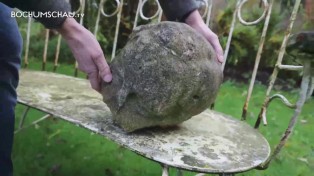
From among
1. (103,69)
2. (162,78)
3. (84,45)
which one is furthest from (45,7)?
(162,78)

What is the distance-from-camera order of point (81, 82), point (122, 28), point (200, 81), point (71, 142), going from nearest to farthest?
point (200, 81) < point (81, 82) < point (71, 142) < point (122, 28)

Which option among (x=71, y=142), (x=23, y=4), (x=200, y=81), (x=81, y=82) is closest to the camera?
(x=23, y=4)

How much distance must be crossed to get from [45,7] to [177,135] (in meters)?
0.66

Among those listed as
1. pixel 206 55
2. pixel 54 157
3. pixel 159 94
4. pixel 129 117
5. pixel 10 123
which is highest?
pixel 206 55

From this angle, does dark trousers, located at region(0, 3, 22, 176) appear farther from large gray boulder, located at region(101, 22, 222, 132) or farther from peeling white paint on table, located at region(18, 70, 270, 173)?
large gray boulder, located at region(101, 22, 222, 132)

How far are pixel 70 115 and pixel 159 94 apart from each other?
0.43 m

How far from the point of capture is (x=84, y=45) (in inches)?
59.1

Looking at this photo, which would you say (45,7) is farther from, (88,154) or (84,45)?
(88,154)

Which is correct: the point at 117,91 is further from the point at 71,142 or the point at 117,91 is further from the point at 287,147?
the point at 287,147

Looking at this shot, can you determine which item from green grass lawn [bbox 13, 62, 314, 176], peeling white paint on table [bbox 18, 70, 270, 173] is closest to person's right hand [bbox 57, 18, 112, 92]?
peeling white paint on table [bbox 18, 70, 270, 173]

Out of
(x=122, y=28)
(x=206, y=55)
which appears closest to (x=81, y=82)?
(x=206, y=55)

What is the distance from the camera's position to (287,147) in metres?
2.89

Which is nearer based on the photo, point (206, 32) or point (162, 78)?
point (162, 78)

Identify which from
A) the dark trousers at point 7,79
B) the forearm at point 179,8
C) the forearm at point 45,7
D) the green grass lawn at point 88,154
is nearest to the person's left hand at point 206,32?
the forearm at point 179,8
